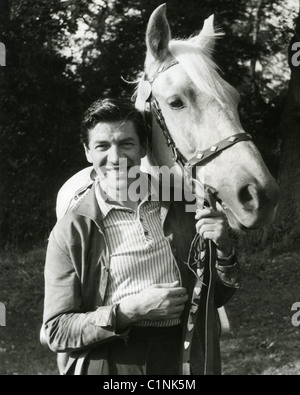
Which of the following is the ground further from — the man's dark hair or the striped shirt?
the man's dark hair

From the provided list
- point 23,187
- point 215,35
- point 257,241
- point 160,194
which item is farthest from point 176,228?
point 23,187

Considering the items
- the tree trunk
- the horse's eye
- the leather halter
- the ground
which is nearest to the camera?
the leather halter

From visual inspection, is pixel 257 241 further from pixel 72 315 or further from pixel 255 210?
pixel 72 315

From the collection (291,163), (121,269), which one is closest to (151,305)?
(121,269)

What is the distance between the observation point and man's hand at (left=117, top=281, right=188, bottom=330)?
1.54 metres

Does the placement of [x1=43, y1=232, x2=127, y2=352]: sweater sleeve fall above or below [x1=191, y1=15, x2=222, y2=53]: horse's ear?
below

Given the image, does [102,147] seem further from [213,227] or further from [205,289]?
[205,289]

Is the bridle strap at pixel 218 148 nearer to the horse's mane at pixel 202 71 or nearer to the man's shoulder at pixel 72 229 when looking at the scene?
the horse's mane at pixel 202 71

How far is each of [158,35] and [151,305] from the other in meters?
1.16

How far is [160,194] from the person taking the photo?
187cm

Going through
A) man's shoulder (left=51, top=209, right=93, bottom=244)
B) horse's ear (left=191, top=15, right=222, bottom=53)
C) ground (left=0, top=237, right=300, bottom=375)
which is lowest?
ground (left=0, top=237, right=300, bottom=375)

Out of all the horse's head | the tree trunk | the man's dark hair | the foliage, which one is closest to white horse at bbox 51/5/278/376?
the horse's head

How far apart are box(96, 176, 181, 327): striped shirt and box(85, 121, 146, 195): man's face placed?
78mm

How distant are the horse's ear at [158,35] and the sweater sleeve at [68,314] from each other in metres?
1.00
